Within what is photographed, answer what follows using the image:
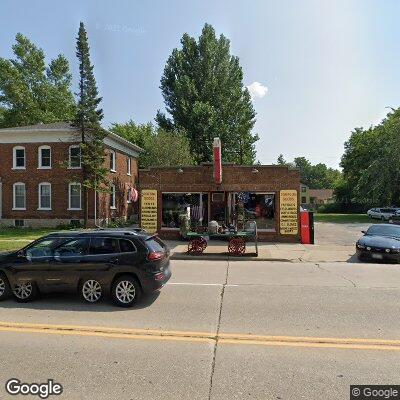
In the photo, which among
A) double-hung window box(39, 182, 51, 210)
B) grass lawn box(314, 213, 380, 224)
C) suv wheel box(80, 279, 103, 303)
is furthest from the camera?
grass lawn box(314, 213, 380, 224)

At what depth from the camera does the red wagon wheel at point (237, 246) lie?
1504cm

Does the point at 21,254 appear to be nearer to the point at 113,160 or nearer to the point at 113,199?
the point at 113,199

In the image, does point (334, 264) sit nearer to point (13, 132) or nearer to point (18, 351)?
point (18, 351)

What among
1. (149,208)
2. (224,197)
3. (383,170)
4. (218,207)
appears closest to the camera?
(224,197)

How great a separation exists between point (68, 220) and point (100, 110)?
26.8 feet

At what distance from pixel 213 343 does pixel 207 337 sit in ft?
0.84

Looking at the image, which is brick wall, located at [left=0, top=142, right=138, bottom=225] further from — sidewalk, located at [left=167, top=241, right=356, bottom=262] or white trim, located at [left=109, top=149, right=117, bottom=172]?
sidewalk, located at [left=167, top=241, right=356, bottom=262]

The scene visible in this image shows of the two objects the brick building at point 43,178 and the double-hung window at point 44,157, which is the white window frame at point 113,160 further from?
the double-hung window at point 44,157

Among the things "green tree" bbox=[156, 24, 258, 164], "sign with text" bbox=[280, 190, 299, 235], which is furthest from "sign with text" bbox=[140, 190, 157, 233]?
"green tree" bbox=[156, 24, 258, 164]

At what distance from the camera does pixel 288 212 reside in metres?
18.8

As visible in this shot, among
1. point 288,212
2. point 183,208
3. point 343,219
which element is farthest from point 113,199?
point 343,219

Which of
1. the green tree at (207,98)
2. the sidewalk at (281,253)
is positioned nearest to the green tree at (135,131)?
the green tree at (207,98)

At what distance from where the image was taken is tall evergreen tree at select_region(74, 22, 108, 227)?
25.1 metres

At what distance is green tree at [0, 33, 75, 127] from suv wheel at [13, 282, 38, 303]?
33669 mm
